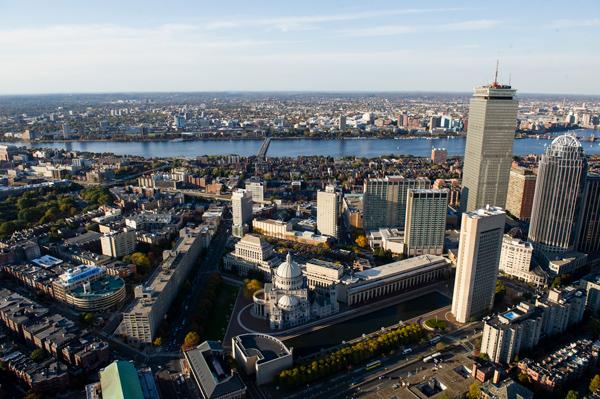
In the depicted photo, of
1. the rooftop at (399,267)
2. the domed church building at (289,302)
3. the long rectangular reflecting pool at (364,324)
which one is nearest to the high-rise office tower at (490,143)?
the rooftop at (399,267)

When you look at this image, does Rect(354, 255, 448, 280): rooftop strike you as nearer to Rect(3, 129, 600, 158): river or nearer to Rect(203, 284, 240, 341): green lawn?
Rect(203, 284, 240, 341): green lawn

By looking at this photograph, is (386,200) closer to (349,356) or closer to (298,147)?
(349,356)

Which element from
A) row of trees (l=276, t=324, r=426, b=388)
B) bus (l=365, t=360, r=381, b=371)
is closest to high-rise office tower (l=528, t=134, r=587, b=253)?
row of trees (l=276, t=324, r=426, b=388)

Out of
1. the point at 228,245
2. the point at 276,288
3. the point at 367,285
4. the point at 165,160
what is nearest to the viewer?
the point at 276,288

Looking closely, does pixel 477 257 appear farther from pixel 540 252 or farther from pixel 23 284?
pixel 23 284

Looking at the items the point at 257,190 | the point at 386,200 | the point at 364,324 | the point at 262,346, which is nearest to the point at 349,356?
the point at 364,324

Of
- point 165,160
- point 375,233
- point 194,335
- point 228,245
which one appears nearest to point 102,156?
point 165,160
